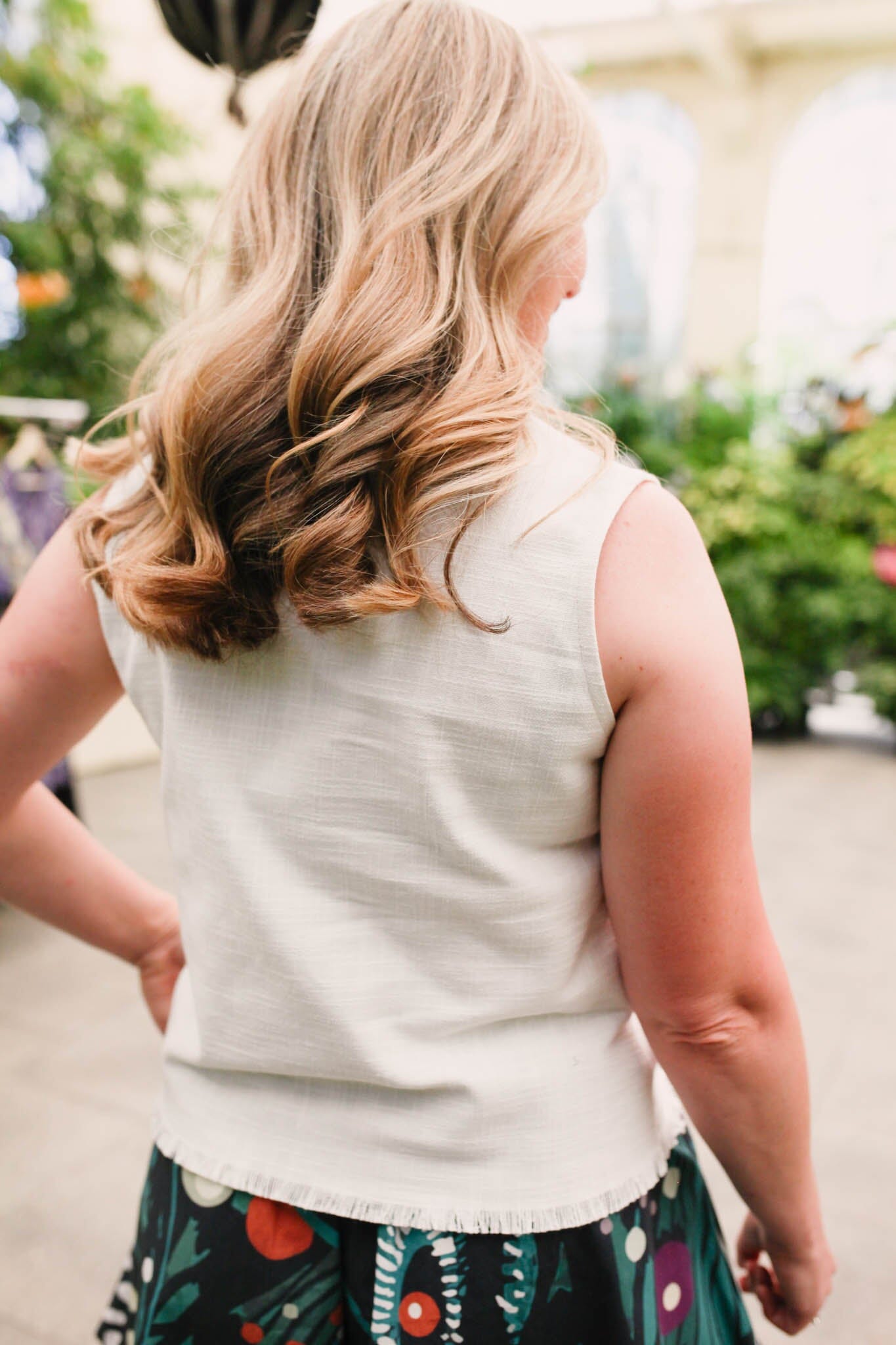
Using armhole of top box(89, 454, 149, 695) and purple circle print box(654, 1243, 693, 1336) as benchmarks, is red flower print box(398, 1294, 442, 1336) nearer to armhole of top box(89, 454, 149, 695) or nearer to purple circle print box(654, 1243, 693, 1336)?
purple circle print box(654, 1243, 693, 1336)

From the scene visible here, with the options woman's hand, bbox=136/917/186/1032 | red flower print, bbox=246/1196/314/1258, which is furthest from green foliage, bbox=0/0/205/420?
red flower print, bbox=246/1196/314/1258

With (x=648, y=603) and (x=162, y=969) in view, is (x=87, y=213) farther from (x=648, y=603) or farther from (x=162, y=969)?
(x=648, y=603)

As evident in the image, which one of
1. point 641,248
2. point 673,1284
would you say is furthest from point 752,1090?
point 641,248

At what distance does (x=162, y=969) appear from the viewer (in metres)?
0.92

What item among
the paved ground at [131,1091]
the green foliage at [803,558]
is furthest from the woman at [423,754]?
the green foliage at [803,558]

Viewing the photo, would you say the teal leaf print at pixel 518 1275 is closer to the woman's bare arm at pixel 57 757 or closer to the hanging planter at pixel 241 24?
the woman's bare arm at pixel 57 757

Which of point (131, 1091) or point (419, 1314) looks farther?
point (131, 1091)

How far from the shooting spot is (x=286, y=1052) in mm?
619

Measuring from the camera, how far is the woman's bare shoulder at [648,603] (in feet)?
1.73

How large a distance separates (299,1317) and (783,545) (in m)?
5.87

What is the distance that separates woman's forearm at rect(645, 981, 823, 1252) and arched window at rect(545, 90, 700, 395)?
30.4 feet

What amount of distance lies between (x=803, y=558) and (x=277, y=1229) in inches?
229

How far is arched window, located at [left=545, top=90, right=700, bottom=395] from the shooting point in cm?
966

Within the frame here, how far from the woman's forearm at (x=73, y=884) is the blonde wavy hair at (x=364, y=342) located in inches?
10.6
